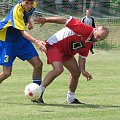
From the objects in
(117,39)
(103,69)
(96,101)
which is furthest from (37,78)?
(117,39)

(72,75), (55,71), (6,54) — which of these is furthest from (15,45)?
(72,75)

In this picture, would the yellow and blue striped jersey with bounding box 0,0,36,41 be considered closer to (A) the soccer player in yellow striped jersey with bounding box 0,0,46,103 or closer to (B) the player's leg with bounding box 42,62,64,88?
(A) the soccer player in yellow striped jersey with bounding box 0,0,46,103

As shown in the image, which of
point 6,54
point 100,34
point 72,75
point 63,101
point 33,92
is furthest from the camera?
point 63,101

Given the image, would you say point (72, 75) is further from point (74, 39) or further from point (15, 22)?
point (15, 22)

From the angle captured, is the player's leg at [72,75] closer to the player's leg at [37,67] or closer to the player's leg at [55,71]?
the player's leg at [55,71]

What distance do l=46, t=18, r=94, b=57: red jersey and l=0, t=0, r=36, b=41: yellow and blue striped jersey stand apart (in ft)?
1.94

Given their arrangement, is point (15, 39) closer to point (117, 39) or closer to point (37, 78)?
point (37, 78)

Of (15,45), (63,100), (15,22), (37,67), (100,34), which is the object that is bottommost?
(63,100)

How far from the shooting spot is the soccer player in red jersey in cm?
937

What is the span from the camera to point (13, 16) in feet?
31.5

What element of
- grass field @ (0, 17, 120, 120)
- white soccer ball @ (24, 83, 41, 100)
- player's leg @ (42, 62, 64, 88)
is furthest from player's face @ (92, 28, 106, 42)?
white soccer ball @ (24, 83, 41, 100)

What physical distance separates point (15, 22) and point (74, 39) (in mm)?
1042

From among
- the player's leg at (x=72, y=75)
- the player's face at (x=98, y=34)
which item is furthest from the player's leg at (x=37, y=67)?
the player's face at (x=98, y=34)

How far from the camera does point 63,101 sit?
33.8 feet
